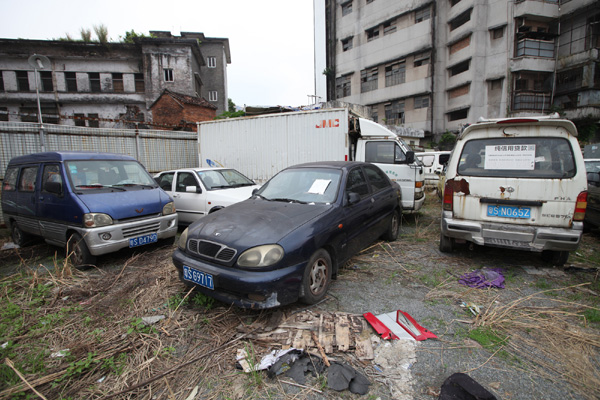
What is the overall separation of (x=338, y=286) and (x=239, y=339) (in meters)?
1.45

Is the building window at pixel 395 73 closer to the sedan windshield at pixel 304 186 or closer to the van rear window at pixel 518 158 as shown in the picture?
the van rear window at pixel 518 158

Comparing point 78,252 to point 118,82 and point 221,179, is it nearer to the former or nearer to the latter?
point 221,179

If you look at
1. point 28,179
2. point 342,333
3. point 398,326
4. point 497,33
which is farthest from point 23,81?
point 497,33

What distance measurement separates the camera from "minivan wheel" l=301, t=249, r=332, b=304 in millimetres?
2912

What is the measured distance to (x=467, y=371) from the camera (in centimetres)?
216

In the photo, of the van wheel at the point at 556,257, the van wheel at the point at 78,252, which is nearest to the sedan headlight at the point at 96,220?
the van wheel at the point at 78,252

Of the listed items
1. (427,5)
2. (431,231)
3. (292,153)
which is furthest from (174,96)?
(427,5)

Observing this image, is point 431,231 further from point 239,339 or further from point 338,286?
point 239,339

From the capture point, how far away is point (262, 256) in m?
2.69

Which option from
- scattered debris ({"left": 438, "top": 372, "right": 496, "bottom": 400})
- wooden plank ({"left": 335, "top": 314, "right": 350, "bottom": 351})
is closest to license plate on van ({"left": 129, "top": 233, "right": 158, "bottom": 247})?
wooden plank ({"left": 335, "top": 314, "right": 350, "bottom": 351})

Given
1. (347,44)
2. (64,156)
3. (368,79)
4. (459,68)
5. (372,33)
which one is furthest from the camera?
(347,44)

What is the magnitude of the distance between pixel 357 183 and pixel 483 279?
6.65 feet

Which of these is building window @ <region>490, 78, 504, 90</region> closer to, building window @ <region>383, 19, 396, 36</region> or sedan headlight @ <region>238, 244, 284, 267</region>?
building window @ <region>383, 19, 396, 36</region>

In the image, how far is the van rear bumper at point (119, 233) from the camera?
13.5 feet
